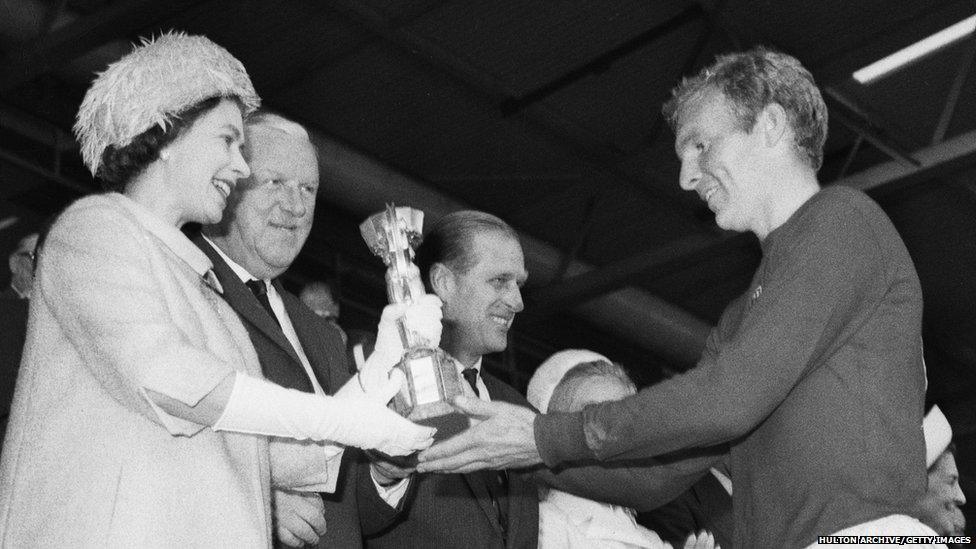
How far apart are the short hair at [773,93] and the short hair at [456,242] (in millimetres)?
1290

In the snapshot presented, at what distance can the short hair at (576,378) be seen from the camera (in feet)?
14.1

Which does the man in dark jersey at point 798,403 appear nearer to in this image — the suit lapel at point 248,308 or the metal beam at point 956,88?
the suit lapel at point 248,308

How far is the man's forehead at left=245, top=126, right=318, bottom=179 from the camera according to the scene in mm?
3499

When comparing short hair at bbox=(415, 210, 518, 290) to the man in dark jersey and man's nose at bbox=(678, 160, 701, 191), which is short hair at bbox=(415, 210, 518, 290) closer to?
man's nose at bbox=(678, 160, 701, 191)

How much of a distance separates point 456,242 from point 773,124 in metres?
1.54

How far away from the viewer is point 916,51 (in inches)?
376

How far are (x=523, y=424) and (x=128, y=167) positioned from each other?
97cm

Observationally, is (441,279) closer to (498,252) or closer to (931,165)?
(498,252)

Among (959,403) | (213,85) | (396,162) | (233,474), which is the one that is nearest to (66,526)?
(233,474)

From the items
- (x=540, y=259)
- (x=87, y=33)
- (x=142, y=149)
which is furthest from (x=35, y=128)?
(x=142, y=149)

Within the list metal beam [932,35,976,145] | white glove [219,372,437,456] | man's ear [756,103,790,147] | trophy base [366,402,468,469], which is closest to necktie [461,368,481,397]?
trophy base [366,402,468,469]

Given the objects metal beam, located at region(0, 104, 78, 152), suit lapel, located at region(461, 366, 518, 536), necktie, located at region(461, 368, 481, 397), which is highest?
metal beam, located at region(0, 104, 78, 152)

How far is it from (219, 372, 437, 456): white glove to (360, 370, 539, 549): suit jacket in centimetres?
87

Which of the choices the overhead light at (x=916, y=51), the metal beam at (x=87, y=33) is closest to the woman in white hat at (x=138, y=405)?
the metal beam at (x=87, y=33)
